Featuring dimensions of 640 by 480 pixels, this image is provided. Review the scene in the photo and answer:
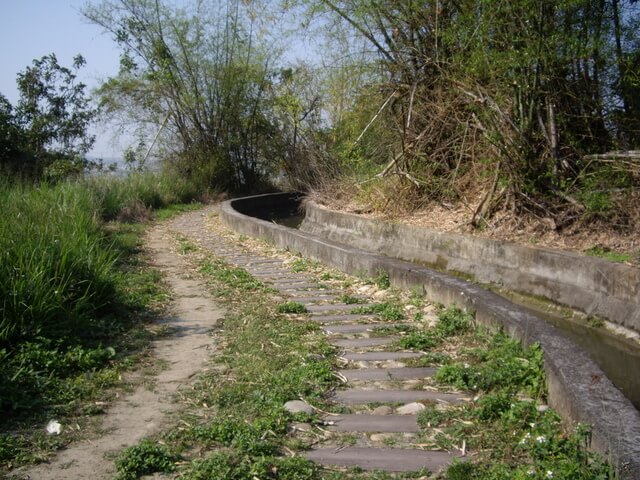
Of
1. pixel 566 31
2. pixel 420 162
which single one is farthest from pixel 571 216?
pixel 420 162

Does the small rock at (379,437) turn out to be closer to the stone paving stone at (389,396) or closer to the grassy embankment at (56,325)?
the stone paving stone at (389,396)

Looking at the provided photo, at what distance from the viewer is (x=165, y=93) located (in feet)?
80.7

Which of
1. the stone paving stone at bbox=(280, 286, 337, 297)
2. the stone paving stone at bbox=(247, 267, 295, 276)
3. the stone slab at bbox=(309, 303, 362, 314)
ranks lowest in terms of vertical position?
the stone slab at bbox=(309, 303, 362, 314)

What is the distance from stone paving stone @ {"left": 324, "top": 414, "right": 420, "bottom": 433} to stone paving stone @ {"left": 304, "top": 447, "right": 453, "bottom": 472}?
10.4 inches

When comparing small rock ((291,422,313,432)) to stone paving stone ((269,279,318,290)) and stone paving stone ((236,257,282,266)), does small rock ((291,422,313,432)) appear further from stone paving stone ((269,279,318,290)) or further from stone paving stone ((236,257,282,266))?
stone paving stone ((236,257,282,266))

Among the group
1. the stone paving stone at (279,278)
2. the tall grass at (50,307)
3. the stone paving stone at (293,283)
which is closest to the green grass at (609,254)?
the stone paving stone at (293,283)

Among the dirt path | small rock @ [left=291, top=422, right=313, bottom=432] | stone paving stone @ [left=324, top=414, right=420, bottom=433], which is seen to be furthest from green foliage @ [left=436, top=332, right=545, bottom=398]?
the dirt path

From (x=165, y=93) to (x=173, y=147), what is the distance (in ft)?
6.63

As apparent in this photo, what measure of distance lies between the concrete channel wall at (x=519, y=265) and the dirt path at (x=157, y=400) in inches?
162

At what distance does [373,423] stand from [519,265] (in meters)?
5.65

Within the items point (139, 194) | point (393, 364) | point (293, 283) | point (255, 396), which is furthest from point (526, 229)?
point (139, 194)

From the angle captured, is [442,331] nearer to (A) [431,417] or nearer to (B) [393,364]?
(B) [393,364]

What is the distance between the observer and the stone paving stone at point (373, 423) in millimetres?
4012

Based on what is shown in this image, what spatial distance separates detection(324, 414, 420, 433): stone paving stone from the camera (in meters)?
4.01
